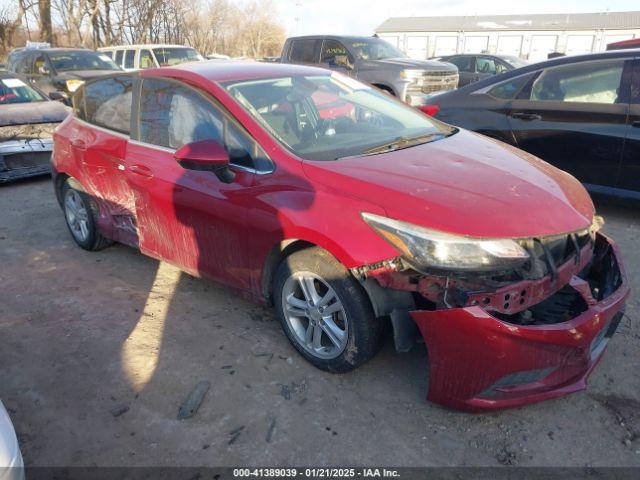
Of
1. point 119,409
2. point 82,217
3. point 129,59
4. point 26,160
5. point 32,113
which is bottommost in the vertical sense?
point 119,409

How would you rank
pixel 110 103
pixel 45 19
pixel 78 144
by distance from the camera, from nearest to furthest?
pixel 110 103 → pixel 78 144 → pixel 45 19

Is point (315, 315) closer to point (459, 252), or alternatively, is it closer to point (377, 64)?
point (459, 252)

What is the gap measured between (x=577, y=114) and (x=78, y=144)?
14.8 ft

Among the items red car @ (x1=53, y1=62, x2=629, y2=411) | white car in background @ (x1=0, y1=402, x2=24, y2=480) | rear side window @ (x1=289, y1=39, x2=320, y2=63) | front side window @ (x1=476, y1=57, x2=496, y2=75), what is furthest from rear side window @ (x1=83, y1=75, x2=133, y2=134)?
front side window @ (x1=476, y1=57, x2=496, y2=75)

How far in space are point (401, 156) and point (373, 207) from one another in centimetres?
61

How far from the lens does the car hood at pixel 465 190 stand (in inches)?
93.1

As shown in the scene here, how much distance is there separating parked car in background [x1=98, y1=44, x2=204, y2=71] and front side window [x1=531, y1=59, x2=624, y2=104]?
10.5m

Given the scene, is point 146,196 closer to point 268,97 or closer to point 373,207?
point 268,97

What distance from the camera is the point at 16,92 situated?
7812 millimetres

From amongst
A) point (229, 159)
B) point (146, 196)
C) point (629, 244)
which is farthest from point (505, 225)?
point (629, 244)

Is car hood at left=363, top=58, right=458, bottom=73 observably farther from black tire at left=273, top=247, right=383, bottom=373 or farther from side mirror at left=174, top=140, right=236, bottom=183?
black tire at left=273, top=247, right=383, bottom=373

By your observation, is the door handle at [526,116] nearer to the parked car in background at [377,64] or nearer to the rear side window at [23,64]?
the parked car in background at [377,64]

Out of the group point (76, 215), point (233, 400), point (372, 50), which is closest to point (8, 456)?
point (233, 400)

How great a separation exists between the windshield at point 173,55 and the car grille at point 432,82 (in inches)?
272
